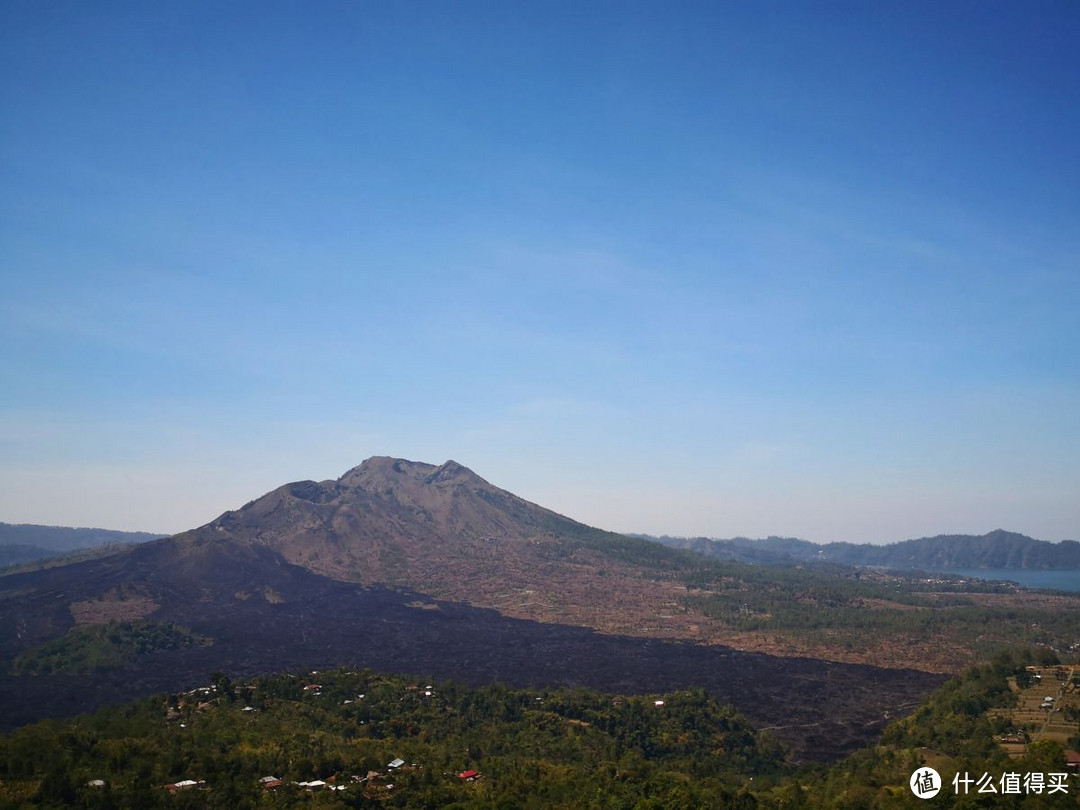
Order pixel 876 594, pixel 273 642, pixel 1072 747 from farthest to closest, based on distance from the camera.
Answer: pixel 876 594, pixel 273 642, pixel 1072 747

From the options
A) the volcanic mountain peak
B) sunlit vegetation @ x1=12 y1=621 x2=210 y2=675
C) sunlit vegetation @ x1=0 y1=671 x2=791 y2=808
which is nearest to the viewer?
sunlit vegetation @ x1=0 y1=671 x2=791 y2=808

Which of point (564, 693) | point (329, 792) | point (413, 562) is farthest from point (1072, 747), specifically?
point (413, 562)

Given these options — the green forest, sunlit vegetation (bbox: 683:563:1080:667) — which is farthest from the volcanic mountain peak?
the green forest

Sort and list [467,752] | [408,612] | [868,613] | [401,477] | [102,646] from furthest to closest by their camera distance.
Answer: [401,477]
[868,613]
[408,612]
[102,646]
[467,752]

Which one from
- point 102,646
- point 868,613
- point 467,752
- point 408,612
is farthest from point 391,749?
point 868,613

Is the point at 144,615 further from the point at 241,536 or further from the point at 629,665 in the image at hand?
the point at 629,665

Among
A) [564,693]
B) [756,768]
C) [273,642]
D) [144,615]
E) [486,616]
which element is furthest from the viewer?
[486,616]

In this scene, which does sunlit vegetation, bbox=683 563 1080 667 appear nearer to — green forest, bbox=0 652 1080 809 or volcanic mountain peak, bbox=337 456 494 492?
green forest, bbox=0 652 1080 809

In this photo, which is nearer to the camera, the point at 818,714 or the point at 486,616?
the point at 818,714

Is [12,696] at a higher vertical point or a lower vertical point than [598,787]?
lower

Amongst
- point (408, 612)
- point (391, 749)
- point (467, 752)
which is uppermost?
point (391, 749)

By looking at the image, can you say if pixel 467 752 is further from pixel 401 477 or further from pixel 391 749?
pixel 401 477
